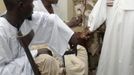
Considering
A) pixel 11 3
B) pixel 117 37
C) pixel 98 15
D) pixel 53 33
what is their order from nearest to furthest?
pixel 11 3 → pixel 53 33 → pixel 117 37 → pixel 98 15

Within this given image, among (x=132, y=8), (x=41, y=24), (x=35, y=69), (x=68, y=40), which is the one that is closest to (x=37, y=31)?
(x=41, y=24)

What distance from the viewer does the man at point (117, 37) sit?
2490 mm

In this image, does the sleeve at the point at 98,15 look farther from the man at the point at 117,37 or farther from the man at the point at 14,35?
the man at the point at 14,35

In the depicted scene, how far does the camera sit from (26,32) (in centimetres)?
153

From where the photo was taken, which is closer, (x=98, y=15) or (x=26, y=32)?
(x=26, y=32)

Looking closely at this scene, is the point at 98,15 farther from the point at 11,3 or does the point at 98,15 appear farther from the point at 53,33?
the point at 11,3

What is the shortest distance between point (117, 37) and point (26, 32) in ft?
4.23

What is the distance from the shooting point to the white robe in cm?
140

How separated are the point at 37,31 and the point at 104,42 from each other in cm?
120

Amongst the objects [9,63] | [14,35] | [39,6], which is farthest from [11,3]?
[39,6]

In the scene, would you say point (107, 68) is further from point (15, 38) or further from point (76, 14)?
point (15, 38)

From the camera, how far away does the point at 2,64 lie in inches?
55.2

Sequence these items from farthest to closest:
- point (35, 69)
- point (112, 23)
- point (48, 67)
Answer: point (112, 23) < point (48, 67) < point (35, 69)

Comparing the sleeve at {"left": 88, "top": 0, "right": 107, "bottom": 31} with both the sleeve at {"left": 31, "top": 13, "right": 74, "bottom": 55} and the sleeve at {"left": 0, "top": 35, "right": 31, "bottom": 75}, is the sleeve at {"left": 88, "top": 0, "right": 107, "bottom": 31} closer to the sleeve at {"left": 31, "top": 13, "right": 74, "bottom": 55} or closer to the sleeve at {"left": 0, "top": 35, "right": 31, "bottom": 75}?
the sleeve at {"left": 31, "top": 13, "right": 74, "bottom": 55}
